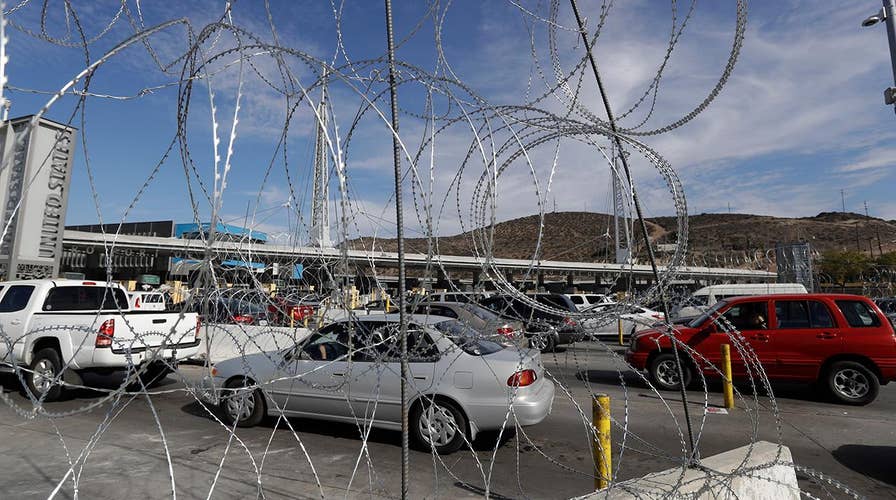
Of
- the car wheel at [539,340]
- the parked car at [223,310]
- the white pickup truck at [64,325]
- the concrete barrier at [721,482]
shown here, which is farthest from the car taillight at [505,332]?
the white pickup truck at [64,325]

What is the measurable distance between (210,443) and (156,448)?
0.54 m

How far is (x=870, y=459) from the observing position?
218 inches

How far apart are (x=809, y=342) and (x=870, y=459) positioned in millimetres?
3342

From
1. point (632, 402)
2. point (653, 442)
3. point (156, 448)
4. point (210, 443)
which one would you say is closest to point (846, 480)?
point (653, 442)

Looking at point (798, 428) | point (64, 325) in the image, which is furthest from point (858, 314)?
point (64, 325)

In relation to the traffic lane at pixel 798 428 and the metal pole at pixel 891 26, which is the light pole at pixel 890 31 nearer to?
the metal pole at pixel 891 26

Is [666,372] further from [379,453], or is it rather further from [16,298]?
[16,298]

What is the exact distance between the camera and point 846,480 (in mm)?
4918

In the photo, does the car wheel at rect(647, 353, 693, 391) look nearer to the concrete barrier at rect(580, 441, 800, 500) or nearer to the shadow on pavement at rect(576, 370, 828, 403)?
the shadow on pavement at rect(576, 370, 828, 403)

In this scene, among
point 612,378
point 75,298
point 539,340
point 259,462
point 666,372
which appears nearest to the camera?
point 539,340

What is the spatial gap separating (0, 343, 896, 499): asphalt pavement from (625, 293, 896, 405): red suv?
527mm

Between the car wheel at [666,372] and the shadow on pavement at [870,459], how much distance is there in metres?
3.37

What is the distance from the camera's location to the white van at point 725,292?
2073 cm

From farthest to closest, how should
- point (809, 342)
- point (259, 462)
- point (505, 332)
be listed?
point (809, 342)
point (259, 462)
point (505, 332)
